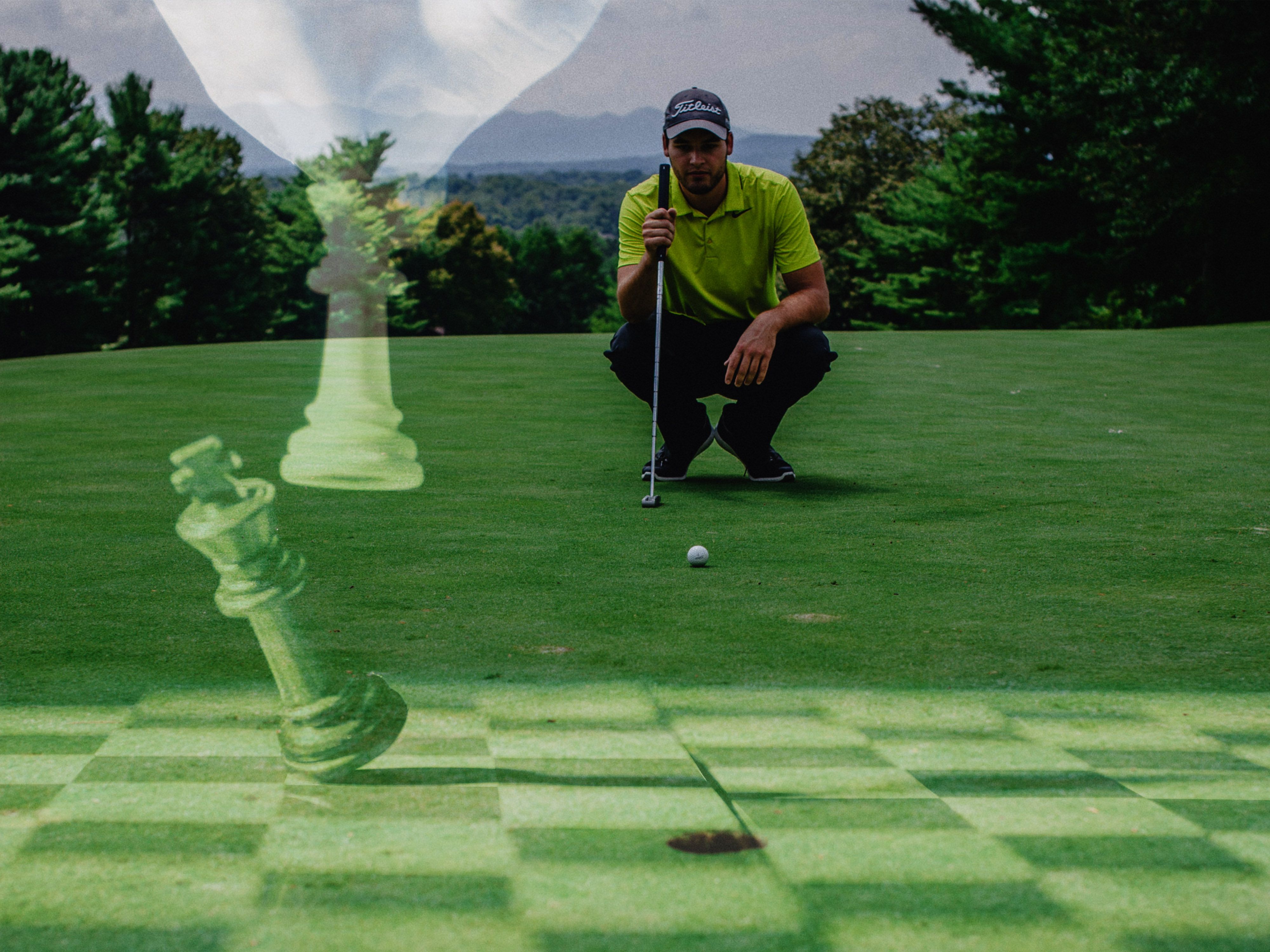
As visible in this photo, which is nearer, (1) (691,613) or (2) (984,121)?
(1) (691,613)

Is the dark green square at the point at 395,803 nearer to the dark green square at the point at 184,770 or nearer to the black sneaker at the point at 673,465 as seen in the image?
the dark green square at the point at 184,770

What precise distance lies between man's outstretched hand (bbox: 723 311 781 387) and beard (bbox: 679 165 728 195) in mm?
629

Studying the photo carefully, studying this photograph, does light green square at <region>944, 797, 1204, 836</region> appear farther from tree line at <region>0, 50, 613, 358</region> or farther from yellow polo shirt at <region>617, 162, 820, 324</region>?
tree line at <region>0, 50, 613, 358</region>

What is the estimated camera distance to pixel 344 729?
2.34 m

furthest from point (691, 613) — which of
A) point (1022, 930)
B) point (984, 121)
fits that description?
point (984, 121)

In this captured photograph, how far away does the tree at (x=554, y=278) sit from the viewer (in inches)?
3821

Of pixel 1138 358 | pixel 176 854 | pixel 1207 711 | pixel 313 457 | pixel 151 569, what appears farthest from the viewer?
pixel 1138 358

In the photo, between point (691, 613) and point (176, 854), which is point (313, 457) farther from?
point (176, 854)

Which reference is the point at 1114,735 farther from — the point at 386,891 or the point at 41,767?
the point at 41,767

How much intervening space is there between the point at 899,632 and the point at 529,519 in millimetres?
1935

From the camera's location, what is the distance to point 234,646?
117 inches

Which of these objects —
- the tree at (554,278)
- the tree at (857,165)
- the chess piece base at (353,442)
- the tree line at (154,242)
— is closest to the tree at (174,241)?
the tree line at (154,242)

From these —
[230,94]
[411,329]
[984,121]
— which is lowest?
[411,329]

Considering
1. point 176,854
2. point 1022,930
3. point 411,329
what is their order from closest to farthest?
1. point 1022,930
2. point 176,854
3. point 411,329
